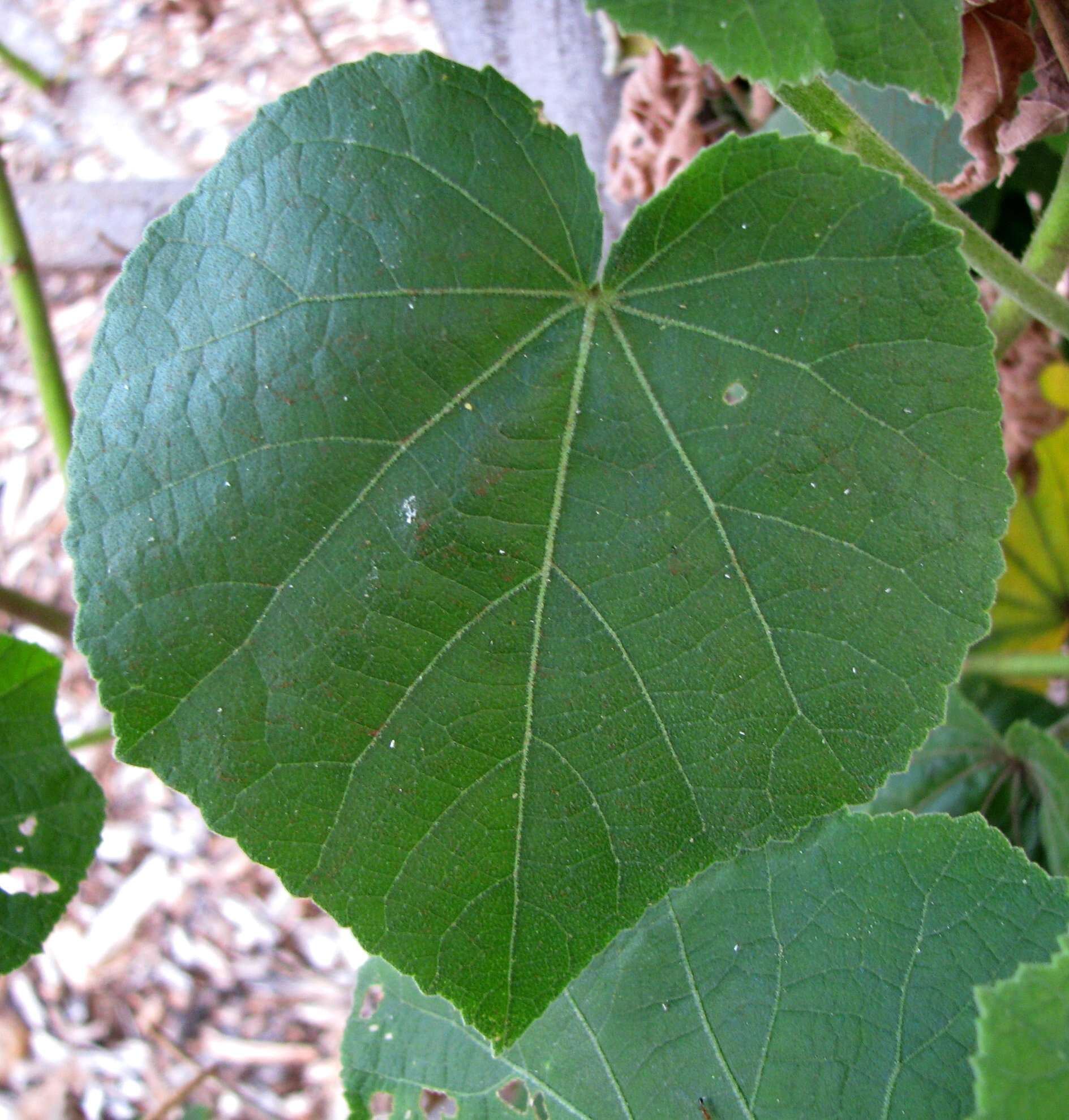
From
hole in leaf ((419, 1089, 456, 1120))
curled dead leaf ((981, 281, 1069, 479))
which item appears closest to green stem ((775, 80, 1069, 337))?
curled dead leaf ((981, 281, 1069, 479))

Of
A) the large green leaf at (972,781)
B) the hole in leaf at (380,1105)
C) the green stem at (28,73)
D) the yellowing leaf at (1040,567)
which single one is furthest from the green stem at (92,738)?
the green stem at (28,73)

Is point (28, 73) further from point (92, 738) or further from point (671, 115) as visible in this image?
point (92, 738)

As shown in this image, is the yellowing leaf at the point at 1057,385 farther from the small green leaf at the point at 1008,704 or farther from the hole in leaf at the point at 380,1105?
the hole in leaf at the point at 380,1105

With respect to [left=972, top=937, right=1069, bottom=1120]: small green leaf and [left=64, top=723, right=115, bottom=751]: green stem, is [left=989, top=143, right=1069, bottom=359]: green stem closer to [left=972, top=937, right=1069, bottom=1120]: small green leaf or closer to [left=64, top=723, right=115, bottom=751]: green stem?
[left=972, top=937, right=1069, bottom=1120]: small green leaf

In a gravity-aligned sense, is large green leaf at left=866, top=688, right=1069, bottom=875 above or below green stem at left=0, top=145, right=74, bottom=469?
below

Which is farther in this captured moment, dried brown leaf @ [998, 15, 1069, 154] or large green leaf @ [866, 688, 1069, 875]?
large green leaf @ [866, 688, 1069, 875]

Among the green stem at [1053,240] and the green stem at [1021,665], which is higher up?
the green stem at [1053,240]

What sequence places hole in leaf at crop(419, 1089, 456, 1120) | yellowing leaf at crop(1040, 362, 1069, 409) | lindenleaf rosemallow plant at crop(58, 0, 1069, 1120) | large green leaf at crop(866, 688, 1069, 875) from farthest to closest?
yellowing leaf at crop(1040, 362, 1069, 409)
large green leaf at crop(866, 688, 1069, 875)
hole in leaf at crop(419, 1089, 456, 1120)
lindenleaf rosemallow plant at crop(58, 0, 1069, 1120)
